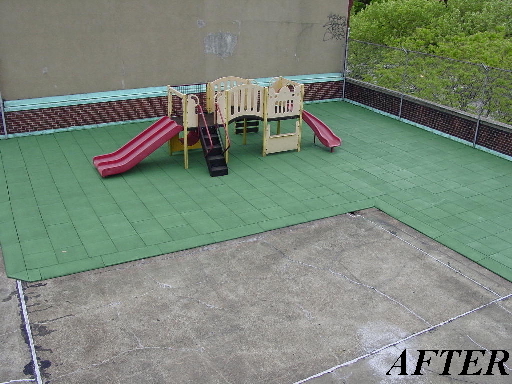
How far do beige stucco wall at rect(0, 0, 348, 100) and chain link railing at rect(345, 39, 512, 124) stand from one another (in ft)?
4.28

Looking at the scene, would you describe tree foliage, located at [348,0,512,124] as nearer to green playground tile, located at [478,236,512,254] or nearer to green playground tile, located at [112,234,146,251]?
green playground tile, located at [478,236,512,254]

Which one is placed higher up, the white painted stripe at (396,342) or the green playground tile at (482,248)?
the green playground tile at (482,248)

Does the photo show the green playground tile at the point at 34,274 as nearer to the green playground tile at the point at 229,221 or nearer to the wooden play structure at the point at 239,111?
the green playground tile at the point at 229,221

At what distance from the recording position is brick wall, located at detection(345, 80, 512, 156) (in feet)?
40.7

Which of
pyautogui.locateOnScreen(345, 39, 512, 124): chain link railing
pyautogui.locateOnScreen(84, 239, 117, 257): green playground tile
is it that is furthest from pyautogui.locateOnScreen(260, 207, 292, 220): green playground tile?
pyautogui.locateOnScreen(345, 39, 512, 124): chain link railing

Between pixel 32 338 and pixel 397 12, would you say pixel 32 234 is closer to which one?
pixel 32 338

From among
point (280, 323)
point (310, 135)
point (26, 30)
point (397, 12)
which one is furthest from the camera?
point (397, 12)

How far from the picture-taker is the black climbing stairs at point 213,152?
10859 mm

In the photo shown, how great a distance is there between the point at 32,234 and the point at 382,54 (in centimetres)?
1106

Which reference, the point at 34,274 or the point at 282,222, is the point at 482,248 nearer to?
the point at 282,222

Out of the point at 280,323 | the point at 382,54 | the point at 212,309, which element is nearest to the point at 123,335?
the point at 212,309

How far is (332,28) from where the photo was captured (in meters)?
15.9

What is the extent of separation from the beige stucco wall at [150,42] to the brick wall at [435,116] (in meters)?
1.69

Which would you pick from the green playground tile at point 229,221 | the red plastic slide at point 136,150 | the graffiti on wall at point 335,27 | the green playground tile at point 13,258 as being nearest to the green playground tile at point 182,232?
the green playground tile at point 229,221
